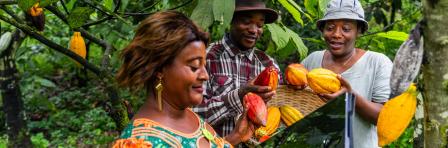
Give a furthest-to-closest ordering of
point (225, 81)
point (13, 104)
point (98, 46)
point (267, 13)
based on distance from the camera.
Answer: point (98, 46) < point (13, 104) < point (267, 13) < point (225, 81)

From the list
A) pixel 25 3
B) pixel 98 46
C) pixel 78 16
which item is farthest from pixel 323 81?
pixel 98 46

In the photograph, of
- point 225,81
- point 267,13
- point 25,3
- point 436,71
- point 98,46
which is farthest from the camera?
point 98,46

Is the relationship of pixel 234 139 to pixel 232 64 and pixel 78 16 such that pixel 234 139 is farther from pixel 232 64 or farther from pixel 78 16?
pixel 78 16

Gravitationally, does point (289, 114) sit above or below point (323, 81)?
below

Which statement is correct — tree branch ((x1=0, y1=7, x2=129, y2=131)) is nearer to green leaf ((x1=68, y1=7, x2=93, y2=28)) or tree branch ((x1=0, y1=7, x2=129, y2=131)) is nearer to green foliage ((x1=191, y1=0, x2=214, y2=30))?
green leaf ((x1=68, y1=7, x2=93, y2=28))

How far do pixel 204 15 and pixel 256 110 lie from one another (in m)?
0.36

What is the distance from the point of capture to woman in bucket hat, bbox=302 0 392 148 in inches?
90.3

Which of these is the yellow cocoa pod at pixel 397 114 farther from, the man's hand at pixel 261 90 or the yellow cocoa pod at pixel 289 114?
the yellow cocoa pod at pixel 289 114

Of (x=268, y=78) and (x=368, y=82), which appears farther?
(x=368, y=82)

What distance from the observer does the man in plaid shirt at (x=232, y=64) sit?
219 centimetres

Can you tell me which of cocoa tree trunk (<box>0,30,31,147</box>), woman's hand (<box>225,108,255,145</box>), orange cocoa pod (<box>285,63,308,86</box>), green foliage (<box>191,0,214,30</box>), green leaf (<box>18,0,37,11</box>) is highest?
green leaf (<box>18,0,37,11</box>)

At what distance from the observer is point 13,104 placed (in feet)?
15.1

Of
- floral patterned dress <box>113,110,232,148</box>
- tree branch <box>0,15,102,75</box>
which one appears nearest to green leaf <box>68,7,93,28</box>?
tree branch <box>0,15,102,75</box>

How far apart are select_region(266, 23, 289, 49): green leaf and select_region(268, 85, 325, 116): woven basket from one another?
0.56 ft
